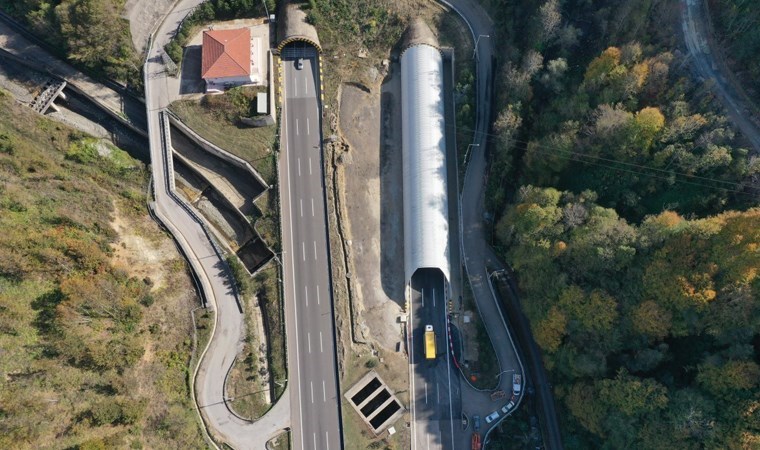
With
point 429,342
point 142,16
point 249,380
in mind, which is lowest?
point 249,380

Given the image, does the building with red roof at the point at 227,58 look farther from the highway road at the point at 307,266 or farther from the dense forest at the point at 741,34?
the dense forest at the point at 741,34

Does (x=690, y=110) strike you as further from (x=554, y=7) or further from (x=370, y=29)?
(x=370, y=29)

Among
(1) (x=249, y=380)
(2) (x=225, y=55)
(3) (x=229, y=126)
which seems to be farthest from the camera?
(3) (x=229, y=126)

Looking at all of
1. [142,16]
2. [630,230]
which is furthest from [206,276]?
[630,230]

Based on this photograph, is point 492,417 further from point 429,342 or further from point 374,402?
point 374,402

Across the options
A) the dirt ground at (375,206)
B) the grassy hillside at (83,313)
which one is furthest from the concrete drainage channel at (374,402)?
the grassy hillside at (83,313)

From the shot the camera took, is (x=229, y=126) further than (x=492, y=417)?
Yes

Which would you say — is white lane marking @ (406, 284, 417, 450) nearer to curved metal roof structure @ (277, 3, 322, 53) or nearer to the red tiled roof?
the red tiled roof

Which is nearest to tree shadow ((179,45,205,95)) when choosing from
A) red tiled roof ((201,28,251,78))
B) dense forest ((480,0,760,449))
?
red tiled roof ((201,28,251,78))
